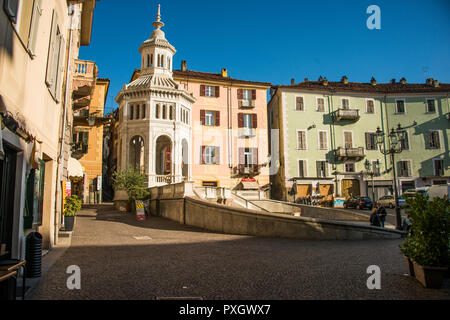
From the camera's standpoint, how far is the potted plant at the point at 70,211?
11.5m

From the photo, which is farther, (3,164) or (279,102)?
(279,102)

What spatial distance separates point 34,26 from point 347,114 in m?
38.9

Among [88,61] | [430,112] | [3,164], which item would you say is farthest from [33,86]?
[430,112]

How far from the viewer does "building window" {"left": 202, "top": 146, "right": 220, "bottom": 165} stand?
1470 inches

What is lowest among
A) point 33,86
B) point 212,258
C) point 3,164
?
point 212,258

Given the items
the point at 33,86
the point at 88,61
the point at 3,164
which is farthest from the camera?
the point at 88,61

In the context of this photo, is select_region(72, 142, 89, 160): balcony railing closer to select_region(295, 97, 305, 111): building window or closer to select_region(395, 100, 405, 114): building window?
select_region(295, 97, 305, 111): building window

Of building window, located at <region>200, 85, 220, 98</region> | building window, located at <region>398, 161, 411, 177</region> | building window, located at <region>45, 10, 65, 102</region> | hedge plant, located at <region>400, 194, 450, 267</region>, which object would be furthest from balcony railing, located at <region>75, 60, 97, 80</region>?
building window, located at <region>398, 161, 411, 177</region>

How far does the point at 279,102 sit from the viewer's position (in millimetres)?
41438

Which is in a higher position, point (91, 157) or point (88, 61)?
point (88, 61)

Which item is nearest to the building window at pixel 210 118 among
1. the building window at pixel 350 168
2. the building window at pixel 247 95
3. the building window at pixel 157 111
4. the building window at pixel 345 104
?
the building window at pixel 247 95
